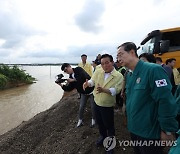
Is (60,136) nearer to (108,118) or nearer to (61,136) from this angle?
(61,136)

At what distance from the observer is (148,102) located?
2.38 meters

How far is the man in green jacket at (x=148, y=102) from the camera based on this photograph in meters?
2.21

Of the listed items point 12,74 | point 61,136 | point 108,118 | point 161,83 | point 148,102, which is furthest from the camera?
point 12,74

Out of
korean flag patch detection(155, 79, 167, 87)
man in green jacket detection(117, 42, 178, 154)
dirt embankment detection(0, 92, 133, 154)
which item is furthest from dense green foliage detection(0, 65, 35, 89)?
korean flag patch detection(155, 79, 167, 87)

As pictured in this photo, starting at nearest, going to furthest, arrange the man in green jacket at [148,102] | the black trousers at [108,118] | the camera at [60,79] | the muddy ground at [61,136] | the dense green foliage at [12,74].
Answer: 1. the man in green jacket at [148,102]
2. the black trousers at [108,118]
3. the muddy ground at [61,136]
4. the camera at [60,79]
5. the dense green foliage at [12,74]

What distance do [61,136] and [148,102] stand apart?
12.0 feet

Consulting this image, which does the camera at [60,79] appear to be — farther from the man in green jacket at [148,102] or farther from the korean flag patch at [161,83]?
the korean flag patch at [161,83]

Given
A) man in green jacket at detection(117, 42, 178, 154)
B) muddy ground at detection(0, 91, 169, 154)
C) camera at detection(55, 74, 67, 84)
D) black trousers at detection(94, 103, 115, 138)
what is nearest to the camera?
man in green jacket at detection(117, 42, 178, 154)

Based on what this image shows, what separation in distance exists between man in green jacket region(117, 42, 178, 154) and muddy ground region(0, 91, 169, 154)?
1.77m

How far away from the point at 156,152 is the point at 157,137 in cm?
17

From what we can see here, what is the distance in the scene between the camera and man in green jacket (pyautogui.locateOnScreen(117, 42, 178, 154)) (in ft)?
7.25

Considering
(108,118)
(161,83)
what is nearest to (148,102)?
(161,83)

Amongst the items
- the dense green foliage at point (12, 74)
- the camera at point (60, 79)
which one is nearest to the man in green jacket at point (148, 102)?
the camera at point (60, 79)

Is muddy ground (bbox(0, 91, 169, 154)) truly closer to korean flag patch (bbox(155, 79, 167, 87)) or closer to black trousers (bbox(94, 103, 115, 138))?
black trousers (bbox(94, 103, 115, 138))
